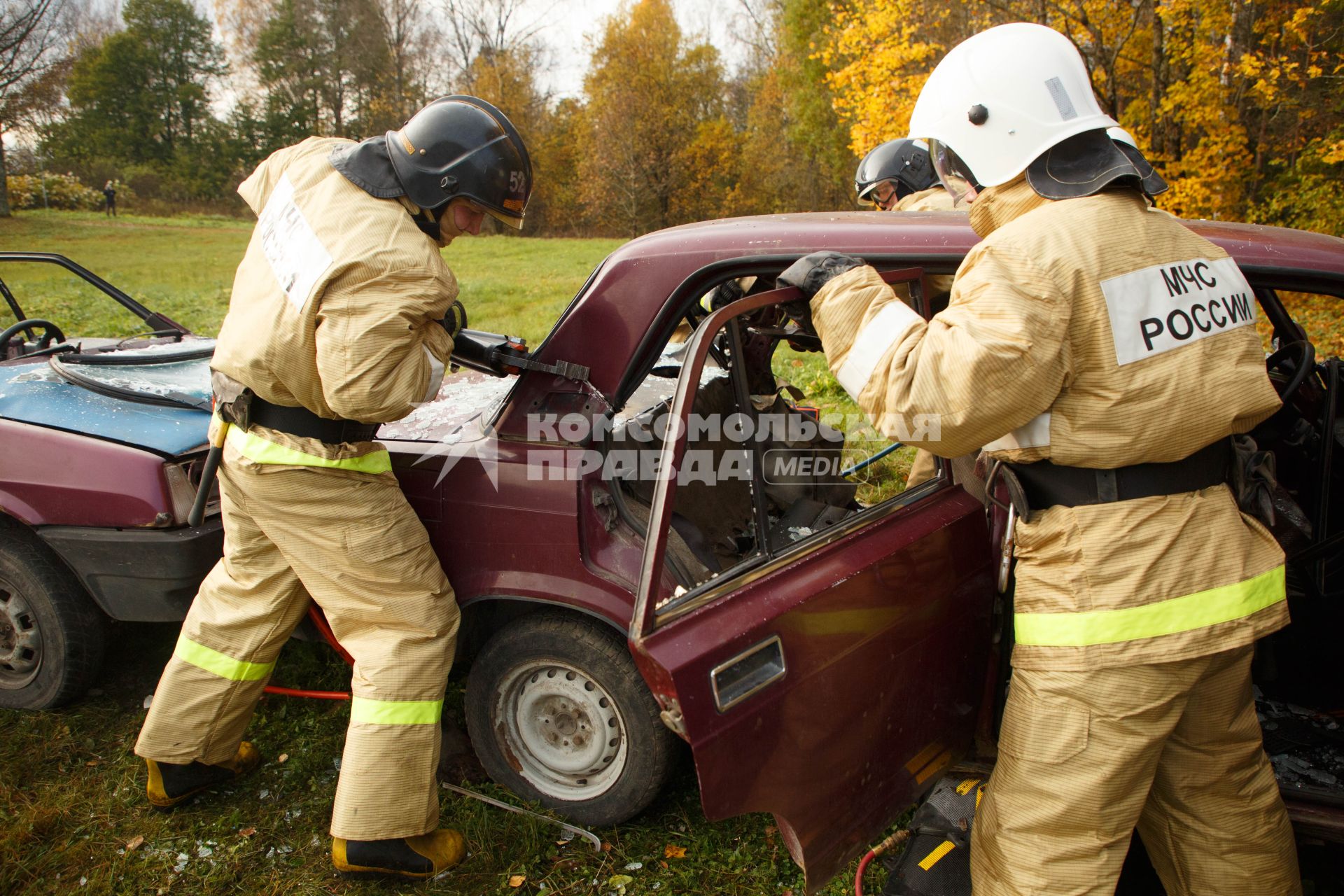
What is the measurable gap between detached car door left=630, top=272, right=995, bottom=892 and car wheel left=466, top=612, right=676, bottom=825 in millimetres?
579

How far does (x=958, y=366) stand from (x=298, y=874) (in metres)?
2.36

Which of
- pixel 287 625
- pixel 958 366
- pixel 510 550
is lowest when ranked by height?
pixel 287 625

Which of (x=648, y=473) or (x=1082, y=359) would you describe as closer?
(x=1082, y=359)

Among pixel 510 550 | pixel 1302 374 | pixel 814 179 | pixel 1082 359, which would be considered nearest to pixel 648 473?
pixel 510 550

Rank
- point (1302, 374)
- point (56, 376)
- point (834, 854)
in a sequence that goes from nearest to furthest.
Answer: point (834, 854) → point (1302, 374) → point (56, 376)

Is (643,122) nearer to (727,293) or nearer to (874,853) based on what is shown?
(727,293)

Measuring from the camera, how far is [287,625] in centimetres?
267

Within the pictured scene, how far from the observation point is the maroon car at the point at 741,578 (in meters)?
1.79

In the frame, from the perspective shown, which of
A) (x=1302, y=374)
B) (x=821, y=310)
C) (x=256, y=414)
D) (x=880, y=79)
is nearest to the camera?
(x=821, y=310)

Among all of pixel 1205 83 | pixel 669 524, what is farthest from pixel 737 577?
pixel 1205 83

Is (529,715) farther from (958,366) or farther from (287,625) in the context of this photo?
(958,366)

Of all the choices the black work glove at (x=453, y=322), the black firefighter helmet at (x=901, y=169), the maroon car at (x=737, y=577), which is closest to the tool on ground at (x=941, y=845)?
the maroon car at (x=737, y=577)

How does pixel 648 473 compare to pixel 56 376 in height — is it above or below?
below

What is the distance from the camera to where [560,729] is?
2.63m
